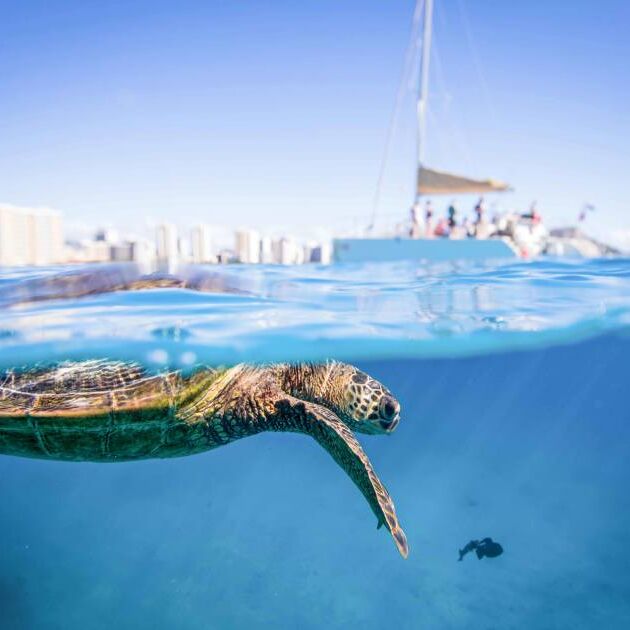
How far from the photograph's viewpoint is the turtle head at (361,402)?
4.64 meters

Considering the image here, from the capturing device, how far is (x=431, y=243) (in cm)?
1738

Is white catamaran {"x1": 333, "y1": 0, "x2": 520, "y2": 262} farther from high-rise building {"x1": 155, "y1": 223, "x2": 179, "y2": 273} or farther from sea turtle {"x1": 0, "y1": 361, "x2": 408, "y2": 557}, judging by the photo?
sea turtle {"x1": 0, "y1": 361, "x2": 408, "y2": 557}

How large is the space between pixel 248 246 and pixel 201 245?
4.83ft

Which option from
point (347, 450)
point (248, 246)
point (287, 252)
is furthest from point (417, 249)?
point (347, 450)

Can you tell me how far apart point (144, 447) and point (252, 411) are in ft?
4.20

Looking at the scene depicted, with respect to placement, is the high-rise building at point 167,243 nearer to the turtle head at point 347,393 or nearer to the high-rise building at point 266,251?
the high-rise building at point 266,251

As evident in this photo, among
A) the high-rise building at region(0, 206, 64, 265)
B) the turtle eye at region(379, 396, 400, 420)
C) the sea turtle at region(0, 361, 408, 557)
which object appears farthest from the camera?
the high-rise building at region(0, 206, 64, 265)

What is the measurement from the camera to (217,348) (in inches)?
236

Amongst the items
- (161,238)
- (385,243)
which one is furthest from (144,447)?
(385,243)

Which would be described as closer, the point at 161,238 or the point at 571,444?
the point at 161,238

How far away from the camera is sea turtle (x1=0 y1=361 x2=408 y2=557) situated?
4250 millimetres

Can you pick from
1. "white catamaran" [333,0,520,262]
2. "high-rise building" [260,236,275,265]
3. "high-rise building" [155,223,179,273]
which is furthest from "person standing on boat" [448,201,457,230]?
"high-rise building" [155,223,179,273]

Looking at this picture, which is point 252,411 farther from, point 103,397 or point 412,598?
point 412,598

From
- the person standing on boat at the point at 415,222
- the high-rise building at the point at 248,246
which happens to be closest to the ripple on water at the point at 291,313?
the high-rise building at the point at 248,246
